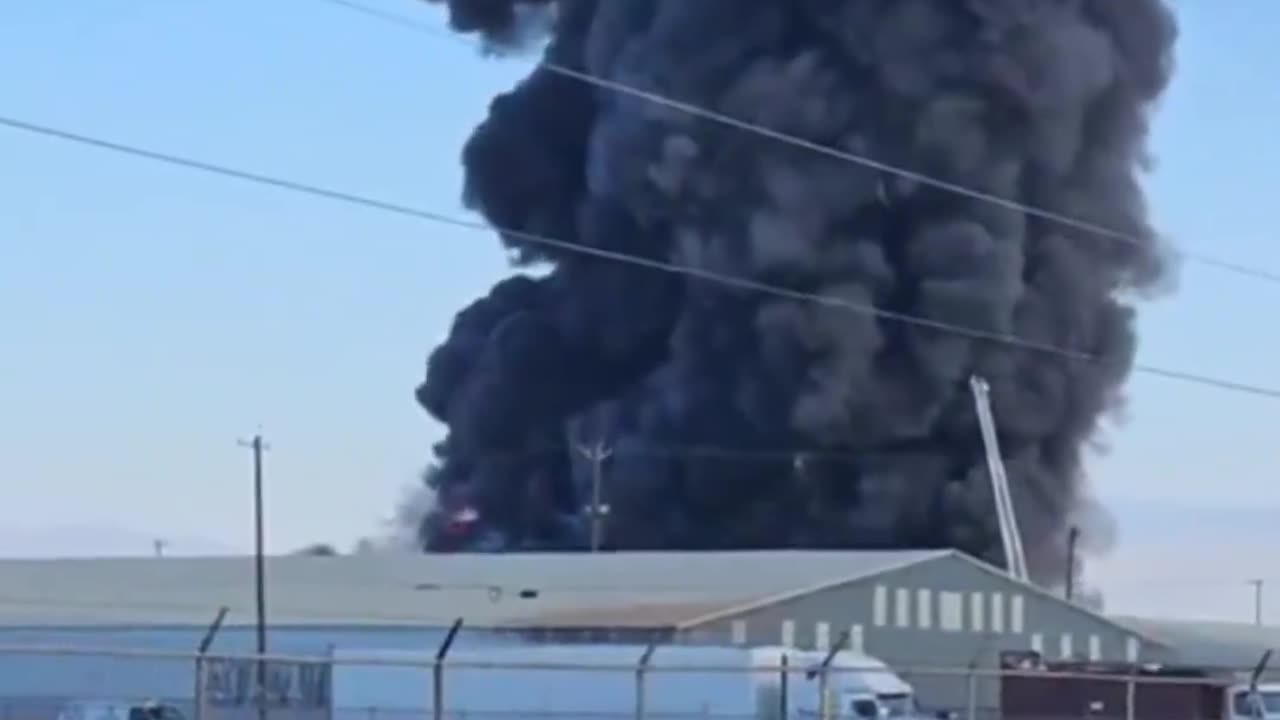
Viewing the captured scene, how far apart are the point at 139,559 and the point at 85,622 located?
9913mm

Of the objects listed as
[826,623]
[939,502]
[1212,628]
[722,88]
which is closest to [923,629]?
[826,623]

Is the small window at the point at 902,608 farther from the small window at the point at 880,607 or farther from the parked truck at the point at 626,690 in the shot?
the parked truck at the point at 626,690

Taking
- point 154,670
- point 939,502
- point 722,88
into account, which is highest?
point 722,88

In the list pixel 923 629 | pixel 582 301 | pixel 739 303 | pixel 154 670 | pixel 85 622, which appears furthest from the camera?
pixel 582 301

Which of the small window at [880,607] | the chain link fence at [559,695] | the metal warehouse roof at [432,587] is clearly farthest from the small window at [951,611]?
the chain link fence at [559,695]

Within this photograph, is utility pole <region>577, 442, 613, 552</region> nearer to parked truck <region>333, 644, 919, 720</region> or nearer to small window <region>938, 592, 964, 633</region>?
small window <region>938, 592, 964, 633</region>

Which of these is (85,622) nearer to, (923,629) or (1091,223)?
(923,629)

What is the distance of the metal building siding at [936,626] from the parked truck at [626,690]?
301 inches

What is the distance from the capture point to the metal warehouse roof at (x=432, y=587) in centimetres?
4094

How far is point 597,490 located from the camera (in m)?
56.0

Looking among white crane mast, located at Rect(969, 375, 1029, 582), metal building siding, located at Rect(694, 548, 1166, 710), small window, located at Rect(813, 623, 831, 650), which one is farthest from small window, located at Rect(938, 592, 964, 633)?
white crane mast, located at Rect(969, 375, 1029, 582)

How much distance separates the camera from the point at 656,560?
4741cm

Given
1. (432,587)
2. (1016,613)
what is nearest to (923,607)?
(1016,613)

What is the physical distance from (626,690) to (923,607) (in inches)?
575
